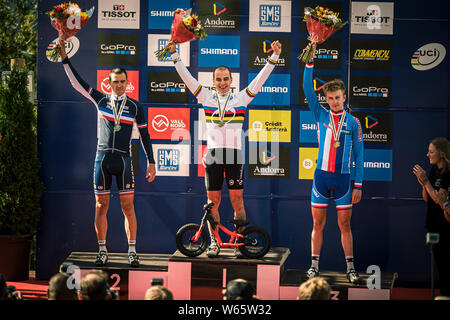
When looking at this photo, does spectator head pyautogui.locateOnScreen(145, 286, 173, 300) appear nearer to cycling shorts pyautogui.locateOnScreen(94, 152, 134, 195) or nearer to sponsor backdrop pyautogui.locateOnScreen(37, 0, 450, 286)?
cycling shorts pyautogui.locateOnScreen(94, 152, 134, 195)

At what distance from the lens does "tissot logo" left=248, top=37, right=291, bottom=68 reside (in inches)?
266

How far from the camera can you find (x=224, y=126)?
19.9 ft

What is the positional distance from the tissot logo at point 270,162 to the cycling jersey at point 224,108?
73 cm

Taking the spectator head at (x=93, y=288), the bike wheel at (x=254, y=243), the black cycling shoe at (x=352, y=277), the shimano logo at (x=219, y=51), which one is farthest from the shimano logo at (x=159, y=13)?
the spectator head at (x=93, y=288)

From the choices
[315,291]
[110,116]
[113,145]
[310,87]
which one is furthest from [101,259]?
[315,291]

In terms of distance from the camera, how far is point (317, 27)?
602 cm

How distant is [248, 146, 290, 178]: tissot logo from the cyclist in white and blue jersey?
813 millimetres

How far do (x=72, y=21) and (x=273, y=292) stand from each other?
3367mm

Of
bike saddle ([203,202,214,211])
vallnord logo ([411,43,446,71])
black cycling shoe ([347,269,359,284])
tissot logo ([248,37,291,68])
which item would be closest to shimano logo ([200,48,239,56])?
tissot logo ([248,37,291,68])

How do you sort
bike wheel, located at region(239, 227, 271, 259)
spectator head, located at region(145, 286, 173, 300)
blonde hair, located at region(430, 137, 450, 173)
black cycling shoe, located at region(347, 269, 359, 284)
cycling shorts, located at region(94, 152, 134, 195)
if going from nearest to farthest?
spectator head, located at region(145, 286, 173, 300) < blonde hair, located at region(430, 137, 450, 173) < black cycling shoe, located at region(347, 269, 359, 284) < bike wheel, located at region(239, 227, 271, 259) < cycling shorts, located at region(94, 152, 134, 195)

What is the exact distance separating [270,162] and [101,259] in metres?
2.13

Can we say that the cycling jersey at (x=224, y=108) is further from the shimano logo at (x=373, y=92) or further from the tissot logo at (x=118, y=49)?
the shimano logo at (x=373, y=92)

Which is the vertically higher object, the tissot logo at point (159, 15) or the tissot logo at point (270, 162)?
the tissot logo at point (159, 15)

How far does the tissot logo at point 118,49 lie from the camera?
22.3 ft
